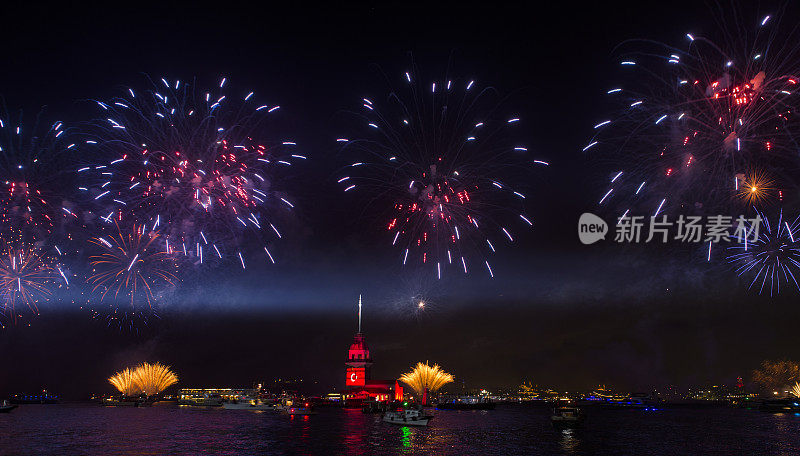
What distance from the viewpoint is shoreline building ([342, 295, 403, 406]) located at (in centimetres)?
16936

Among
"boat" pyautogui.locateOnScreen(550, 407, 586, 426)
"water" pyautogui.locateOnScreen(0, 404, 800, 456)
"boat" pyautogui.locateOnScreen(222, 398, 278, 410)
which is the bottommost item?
"boat" pyautogui.locateOnScreen(222, 398, 278, 410)

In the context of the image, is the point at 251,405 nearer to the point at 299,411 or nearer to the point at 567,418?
the point at 299,411

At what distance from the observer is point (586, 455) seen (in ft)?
202

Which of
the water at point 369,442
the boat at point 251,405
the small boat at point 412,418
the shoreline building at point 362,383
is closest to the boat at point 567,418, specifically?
the water at point 369,442

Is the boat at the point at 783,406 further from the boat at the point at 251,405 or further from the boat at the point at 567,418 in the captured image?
the boat at the point at 251,405

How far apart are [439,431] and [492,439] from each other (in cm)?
1380

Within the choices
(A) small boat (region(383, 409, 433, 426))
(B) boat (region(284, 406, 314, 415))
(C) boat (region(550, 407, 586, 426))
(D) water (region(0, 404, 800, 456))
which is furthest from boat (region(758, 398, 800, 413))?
(B) boat (region(284, 406, 314, 415))

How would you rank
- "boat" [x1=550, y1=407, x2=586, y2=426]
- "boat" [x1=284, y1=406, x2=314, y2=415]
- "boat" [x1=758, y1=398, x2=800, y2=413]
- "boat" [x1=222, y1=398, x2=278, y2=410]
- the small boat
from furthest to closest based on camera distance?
1. "boat" [x1=222, y1=398, x2=278, y2=410]
2. "boat" [x1=758, y1=398, x2=800, y2=413]
3. "boat" [x1=284, y1=406, x2=314, y2=415]
4. "boat" [x1=550, y1=407, x2=586, y2=426]
5. the small boat

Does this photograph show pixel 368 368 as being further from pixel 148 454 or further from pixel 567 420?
pixel 148 454

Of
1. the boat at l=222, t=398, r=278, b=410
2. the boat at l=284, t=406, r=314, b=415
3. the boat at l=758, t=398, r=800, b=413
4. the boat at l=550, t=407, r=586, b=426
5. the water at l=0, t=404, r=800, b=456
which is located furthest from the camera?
the boat at l=222, t=398, r=278, b=410

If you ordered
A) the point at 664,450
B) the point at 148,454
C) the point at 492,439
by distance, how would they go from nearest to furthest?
the point at 148,454 < the point at 664,450 < the point at 492,439

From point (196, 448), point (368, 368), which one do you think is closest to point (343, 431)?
point (196, 448)

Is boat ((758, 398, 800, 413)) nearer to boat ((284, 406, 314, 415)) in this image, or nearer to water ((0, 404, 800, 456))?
water ((0, 404, 800, 456))

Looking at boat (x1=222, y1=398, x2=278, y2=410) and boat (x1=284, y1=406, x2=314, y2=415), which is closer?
boat (x1=284, y1=406, x2=314, y2=415)
